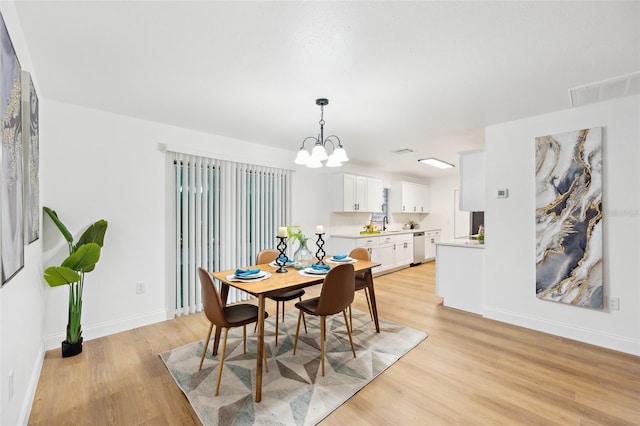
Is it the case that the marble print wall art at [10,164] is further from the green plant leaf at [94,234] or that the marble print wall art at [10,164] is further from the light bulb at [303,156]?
→ the light bulb at [303,156]

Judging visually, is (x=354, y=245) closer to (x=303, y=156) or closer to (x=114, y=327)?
(x=303, y=156)

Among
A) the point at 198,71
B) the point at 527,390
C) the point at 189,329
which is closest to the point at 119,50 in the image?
the point at 198,71

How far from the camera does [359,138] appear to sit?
13.5 feet

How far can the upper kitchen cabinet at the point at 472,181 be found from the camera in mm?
3791

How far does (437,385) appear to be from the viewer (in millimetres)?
2172

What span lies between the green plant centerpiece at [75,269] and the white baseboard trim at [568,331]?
445 centimetres

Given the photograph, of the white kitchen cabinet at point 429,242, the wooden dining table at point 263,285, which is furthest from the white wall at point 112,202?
the white kitchen cabinet at point 429,242

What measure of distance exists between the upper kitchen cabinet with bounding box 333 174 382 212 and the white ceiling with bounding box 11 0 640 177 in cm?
243

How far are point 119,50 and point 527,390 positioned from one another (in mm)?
3874

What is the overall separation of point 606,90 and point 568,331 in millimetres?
2437

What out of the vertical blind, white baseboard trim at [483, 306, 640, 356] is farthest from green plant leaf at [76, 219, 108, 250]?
white baseboard trim at [483, 306, 640, 356]

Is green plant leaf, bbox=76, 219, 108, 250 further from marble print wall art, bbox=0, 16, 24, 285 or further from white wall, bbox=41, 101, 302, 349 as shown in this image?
marble print wall art, bbox=0, 16, 24, 285

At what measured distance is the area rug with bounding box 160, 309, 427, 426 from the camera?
1.87m

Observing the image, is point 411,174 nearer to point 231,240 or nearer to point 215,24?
point 231,240
